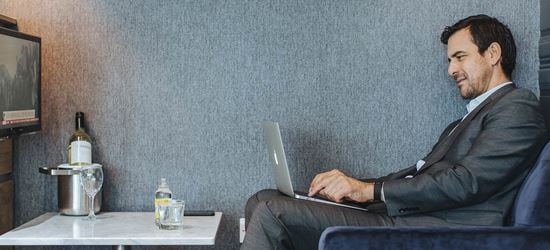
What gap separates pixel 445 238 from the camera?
73.9 inches

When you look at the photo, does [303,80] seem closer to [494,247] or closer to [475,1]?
[475,1]

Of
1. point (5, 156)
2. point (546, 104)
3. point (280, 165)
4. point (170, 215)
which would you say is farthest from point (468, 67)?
point (5, 156)

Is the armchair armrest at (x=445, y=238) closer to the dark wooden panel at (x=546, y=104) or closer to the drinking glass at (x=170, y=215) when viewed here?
the drinking glass at (x=170, y=215)

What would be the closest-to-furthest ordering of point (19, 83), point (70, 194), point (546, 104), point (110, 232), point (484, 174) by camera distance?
point (484, 174)
point (110, 232)
point (19, 83)
point (70, 194)
point (546, 104)

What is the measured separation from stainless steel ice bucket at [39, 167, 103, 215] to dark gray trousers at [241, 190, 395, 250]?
776mm

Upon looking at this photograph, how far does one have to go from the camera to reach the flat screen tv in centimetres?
242

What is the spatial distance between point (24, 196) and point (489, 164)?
6.32 feet

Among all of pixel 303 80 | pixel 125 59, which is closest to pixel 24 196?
pixel 125 59

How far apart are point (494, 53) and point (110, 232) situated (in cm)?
160

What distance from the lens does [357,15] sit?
2.88 m

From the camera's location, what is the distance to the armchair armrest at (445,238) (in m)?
1.87

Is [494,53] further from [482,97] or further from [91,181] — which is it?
[91,181]

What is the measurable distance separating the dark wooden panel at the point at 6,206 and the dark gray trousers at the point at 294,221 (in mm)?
1103

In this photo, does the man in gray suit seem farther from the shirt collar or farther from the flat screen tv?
the flat screen tv
